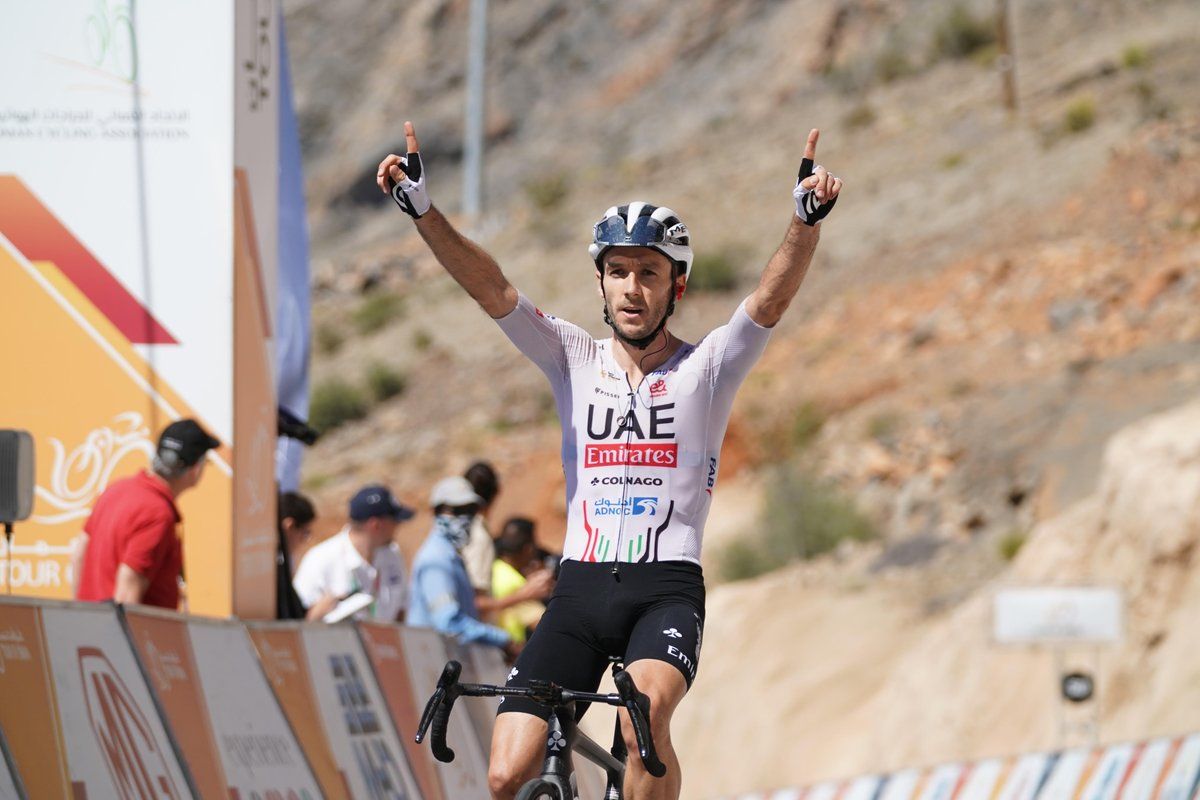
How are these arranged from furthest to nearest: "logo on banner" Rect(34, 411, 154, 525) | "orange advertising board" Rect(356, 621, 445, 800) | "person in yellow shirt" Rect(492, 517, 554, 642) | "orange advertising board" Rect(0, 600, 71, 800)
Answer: "person in yellow shirt" Rect(492, 517, 554, 642), "logo on banner" Rect(34, 411, 154, 525), "orange advertising board" Rect(356, 621, 445, 800), "orange advertising board" Rect(0, 600, 71, 800)

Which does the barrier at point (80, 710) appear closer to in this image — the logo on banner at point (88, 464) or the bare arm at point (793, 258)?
the bare arm at point (793, 258)

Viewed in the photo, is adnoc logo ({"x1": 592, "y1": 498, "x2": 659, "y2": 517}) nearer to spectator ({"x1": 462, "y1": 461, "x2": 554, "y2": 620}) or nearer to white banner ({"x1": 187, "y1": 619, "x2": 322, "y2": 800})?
white banner ({"x1": 187, "y1": 619, "x2": 322, "y2": 800})

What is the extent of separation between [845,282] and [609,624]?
36.0 metres

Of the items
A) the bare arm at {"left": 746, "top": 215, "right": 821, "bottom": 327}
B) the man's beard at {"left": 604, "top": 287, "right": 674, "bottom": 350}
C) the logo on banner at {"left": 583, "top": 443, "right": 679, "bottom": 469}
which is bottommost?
the logo on banner at {"left": 583, "top": 443, "right": 679, "bottom": 469}

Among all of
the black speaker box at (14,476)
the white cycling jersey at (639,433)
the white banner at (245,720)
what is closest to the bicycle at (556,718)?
the white cycling jersey at (639,433)

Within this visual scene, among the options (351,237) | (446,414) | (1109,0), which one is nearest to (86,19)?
(446,414)

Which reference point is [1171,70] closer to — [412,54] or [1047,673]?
[1047,673]

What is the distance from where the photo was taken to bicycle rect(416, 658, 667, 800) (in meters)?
4.95

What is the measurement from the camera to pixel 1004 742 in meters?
18.2

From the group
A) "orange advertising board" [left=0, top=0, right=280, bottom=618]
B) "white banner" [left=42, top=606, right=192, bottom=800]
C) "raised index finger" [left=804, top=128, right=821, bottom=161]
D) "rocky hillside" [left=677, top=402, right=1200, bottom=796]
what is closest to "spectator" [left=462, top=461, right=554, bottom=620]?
"orange advertising board" [left=0, top=0, right=280, bottom=618]

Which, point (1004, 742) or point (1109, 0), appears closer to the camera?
point (1004, 742)

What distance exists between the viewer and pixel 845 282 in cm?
4094

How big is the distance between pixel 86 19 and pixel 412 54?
75442 millimetres

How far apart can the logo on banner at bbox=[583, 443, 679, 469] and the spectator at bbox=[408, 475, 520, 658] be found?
11.7 ft
